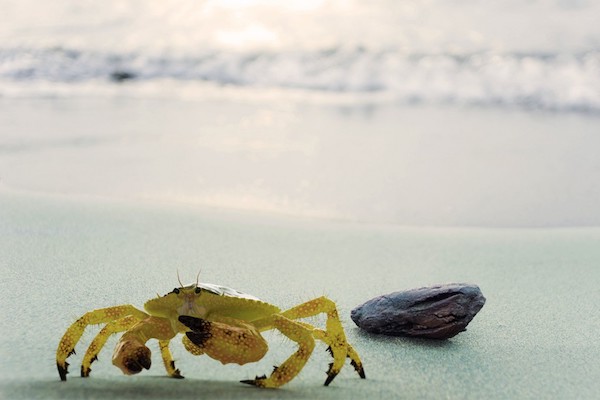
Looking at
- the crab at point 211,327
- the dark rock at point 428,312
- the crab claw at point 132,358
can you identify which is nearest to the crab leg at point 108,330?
the crab at point 211,327

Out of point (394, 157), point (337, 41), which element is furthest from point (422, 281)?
point (337, 41)

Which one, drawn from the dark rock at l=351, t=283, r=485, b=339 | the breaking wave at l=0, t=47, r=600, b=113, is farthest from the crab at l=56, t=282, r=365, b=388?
the breaking wave at l=0, t=47, r=600, b=113

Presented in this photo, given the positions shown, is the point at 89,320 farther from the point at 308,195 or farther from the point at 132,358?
the point at 308,195

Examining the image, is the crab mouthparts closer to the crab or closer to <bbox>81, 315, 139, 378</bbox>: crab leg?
the crab

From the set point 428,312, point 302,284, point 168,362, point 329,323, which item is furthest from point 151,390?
point 302,284

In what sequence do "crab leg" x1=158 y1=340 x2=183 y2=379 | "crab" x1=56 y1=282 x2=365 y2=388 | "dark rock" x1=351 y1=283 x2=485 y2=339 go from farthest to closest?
"dark rock" x1=351 y1=283 x2=485 y2=339 → "crab leg" x1=158 y1=340 x2=183 y2=379 → "crab" x1=56 y1=282 x2=365 y2=388

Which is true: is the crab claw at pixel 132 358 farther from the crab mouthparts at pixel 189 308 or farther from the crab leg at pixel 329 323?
the crab leg at pixel 329 323

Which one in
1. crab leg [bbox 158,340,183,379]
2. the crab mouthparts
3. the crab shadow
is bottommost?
the crab shadow
